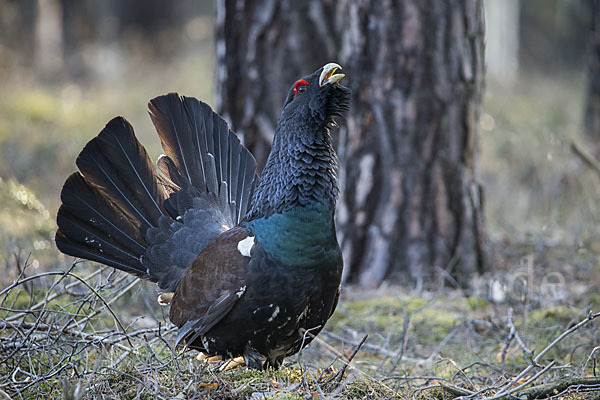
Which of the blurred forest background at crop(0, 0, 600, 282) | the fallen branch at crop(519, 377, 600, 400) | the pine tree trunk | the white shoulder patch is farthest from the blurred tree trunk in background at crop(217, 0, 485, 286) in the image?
the fallen branch at crop(519, 377, 600, 400)

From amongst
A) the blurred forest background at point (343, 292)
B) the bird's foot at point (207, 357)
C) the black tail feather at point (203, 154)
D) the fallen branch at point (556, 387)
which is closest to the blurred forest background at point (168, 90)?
the blurred forest background at point (343, 292)

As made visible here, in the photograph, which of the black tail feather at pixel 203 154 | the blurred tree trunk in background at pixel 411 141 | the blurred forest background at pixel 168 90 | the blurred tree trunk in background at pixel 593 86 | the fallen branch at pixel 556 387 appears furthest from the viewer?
the blurred tree trunk in background at pixel 593 86

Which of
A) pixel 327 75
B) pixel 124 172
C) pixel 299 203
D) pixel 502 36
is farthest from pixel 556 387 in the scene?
pixel 502 36

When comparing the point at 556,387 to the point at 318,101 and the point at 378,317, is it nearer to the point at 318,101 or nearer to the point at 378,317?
the point at 318,101

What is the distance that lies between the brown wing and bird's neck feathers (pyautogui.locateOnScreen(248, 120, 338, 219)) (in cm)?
24

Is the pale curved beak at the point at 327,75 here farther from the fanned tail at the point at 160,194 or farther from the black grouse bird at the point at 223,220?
the fanned tail at the point at 160,194

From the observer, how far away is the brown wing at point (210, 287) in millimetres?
3311

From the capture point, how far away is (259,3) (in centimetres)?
591

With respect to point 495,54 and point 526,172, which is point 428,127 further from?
point 495,54

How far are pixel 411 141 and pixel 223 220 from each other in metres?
1.80

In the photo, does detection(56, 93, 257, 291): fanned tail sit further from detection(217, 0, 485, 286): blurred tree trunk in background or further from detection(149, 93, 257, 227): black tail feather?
detection(217, 0, 485, 286): blurred tree trunk in background

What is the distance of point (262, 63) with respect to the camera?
6035 mm

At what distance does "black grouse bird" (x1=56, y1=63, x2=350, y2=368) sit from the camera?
10.6ft

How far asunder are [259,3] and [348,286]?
2688mm
